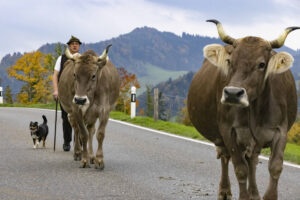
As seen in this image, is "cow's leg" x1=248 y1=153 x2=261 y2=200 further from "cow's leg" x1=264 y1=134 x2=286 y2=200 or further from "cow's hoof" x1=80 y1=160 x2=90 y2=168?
"cow's hoof" x1=80 y1=160 x2=90 y2=168

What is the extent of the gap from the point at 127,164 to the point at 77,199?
10.2 feet

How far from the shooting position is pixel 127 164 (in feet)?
30.6

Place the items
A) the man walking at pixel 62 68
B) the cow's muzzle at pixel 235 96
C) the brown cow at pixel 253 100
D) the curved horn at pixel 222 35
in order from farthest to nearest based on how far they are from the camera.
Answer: the man walking at pixel 62 68 < the curved horn at pixel 222 35 < the brown cow at pixel 253 100 < the cow's muzzle at pixel 235 96

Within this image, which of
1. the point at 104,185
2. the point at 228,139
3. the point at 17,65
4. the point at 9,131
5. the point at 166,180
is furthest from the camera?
the point at 17,65

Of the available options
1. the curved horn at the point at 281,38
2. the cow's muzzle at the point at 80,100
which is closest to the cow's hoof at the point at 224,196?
the curved horn at the point at 281,38

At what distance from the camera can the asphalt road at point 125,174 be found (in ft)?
21.9

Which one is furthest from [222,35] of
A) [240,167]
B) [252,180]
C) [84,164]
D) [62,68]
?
[62,68]

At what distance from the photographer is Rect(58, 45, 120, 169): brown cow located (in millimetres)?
8570

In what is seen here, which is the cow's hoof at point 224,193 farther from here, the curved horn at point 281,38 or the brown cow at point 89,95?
the brown cow at point 89,95

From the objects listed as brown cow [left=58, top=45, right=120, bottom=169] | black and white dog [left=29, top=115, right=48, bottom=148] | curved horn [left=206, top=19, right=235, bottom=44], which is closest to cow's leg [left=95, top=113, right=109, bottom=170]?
brown cow [left=58, top=45, right=120, bottom=169]

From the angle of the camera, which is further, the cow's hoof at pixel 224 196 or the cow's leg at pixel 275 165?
the cow's hoof at pixel 224 196

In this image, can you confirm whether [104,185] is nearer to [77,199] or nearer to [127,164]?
[77,199]

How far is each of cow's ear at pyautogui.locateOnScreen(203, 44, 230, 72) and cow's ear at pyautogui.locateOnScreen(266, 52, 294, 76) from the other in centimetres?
49

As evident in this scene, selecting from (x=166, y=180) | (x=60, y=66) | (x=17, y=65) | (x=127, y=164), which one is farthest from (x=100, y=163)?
(x=17, y=65)
